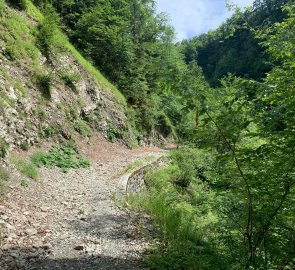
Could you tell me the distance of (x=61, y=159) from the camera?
1037 centimetres

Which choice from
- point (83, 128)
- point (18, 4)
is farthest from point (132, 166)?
point (18, 4)

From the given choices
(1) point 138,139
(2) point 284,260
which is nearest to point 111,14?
(1) point 138,139

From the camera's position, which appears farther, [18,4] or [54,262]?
[18,4]

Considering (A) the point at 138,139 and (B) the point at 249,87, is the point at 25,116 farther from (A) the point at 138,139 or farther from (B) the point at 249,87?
(A) the point at 138,139

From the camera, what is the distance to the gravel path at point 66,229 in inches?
170

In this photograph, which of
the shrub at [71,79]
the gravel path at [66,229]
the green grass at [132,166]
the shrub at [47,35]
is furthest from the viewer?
the shrub at [71,79]

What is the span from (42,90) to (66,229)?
26.5ft

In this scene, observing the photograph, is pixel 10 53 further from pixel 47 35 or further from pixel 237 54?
pixel 237 54

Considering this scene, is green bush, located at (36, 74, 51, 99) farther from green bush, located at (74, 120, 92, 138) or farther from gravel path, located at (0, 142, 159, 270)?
gravel path, located at (0, 142, 159, 270)

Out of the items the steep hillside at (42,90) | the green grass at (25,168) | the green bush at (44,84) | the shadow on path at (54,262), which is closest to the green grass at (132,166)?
the steep hillside at (42,90)

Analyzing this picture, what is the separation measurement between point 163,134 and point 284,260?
25000 mm

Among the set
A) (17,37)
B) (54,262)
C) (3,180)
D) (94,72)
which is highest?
(94,72)

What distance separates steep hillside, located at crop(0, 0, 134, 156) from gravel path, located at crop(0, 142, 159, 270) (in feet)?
6.13

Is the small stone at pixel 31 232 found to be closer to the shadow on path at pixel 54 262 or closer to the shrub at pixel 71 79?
the shadow on path at pixel 54 262
